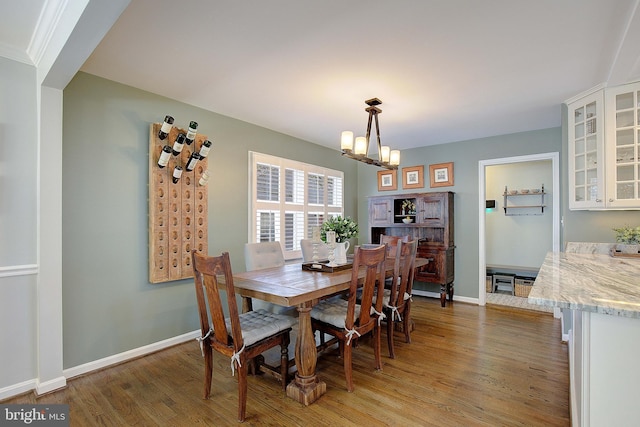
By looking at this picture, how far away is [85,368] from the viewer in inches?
101

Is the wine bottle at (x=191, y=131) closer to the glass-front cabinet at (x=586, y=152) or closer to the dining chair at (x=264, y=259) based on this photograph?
the dining chair at (x=264, y=259)

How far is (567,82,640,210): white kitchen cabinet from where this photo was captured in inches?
108

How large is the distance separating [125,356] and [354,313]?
2165mm

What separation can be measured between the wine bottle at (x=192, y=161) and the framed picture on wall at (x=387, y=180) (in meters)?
3.53

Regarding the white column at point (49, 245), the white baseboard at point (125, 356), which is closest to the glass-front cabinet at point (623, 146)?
the white baseboard at point (125, 356)

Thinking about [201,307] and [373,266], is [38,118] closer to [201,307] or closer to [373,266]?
[201,307]

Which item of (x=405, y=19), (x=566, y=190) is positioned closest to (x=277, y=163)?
(x=405, y=19)

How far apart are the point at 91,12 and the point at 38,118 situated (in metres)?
1.36

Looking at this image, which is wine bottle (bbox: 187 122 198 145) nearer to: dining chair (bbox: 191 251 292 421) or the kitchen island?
dining chair (bbox: 191 251 292 421)

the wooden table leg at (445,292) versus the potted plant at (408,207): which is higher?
the potted plant at (408,207)

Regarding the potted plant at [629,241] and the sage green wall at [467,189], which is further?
the sage green wall at [467,189]

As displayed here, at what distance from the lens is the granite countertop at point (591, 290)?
3.33ft

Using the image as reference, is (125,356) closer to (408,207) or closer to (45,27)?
(45,27)

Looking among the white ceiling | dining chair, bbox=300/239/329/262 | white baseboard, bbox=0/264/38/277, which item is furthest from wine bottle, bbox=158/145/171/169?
dining chair, bbox=300/239/329/262
